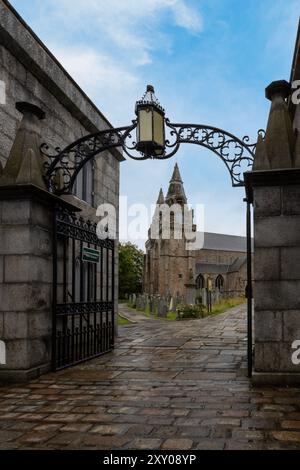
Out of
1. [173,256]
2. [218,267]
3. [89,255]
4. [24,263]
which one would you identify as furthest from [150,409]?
[218,267]

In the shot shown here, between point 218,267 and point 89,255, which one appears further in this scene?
point 218,267

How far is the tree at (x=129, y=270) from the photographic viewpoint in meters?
69.4

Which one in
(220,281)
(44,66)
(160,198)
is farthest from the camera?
(220,281)

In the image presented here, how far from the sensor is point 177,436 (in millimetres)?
4191

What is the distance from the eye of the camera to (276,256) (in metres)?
6.84

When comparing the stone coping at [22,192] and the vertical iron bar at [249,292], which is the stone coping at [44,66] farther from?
the vertical iron bar at [249,292]

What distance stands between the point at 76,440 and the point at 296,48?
6817 millimetres

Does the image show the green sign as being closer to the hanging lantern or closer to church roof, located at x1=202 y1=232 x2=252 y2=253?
the hanging lantern

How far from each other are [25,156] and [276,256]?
4114 mm

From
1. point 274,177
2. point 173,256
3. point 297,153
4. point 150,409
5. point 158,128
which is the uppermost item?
point 158,128

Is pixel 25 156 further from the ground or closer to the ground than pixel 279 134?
closer to the ground

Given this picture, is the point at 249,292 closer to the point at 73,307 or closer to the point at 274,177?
the point at 274,177

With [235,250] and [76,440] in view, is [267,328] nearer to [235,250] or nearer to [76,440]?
[76,440]
